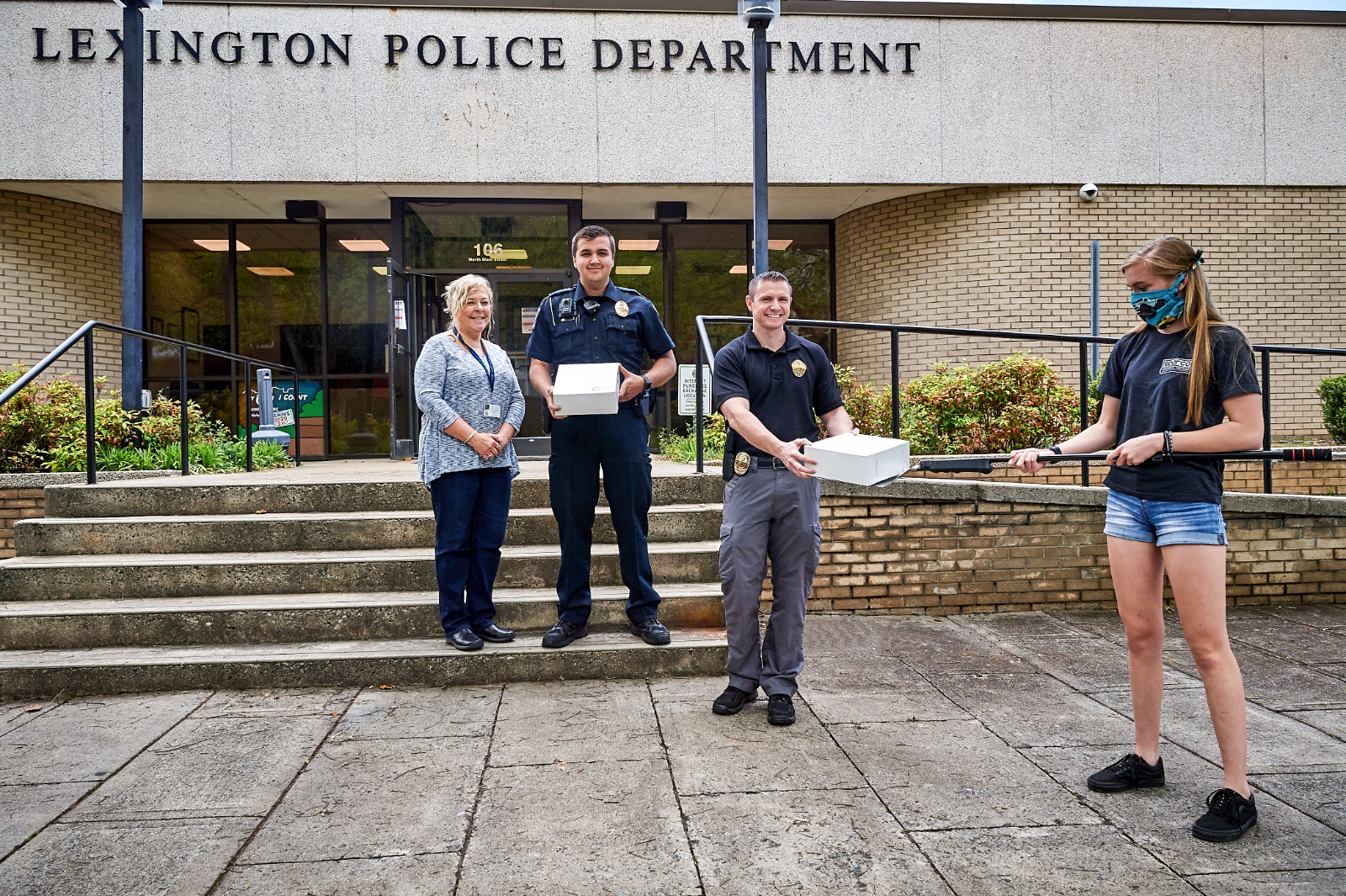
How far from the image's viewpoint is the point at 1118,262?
38.2 feet

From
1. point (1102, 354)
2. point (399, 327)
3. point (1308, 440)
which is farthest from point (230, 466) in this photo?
point (1308, 440)

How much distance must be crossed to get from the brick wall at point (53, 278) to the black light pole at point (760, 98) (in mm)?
8689

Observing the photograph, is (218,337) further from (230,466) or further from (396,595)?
(396,595)

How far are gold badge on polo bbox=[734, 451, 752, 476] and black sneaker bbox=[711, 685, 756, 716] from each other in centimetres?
100

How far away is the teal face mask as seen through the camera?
2998 mm

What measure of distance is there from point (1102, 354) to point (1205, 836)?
32.7 ft

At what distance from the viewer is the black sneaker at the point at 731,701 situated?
4.02m

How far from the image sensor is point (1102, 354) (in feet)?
38.1

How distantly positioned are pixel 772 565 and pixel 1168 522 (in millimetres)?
1613

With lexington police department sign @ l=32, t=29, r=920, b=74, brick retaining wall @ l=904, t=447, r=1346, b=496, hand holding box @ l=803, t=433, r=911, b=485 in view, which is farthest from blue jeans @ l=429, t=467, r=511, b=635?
lexington police department sign @ l=32, t=29, r=920, b=74

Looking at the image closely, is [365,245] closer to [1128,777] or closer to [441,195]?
[441,195]

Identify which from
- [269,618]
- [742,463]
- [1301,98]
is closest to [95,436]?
[269,618]

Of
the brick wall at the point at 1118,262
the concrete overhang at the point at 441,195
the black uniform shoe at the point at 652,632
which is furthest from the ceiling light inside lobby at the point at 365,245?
the black uniform shoe at the point at 652,632

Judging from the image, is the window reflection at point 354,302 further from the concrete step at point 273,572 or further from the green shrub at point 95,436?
the concrete step at point 273,572
